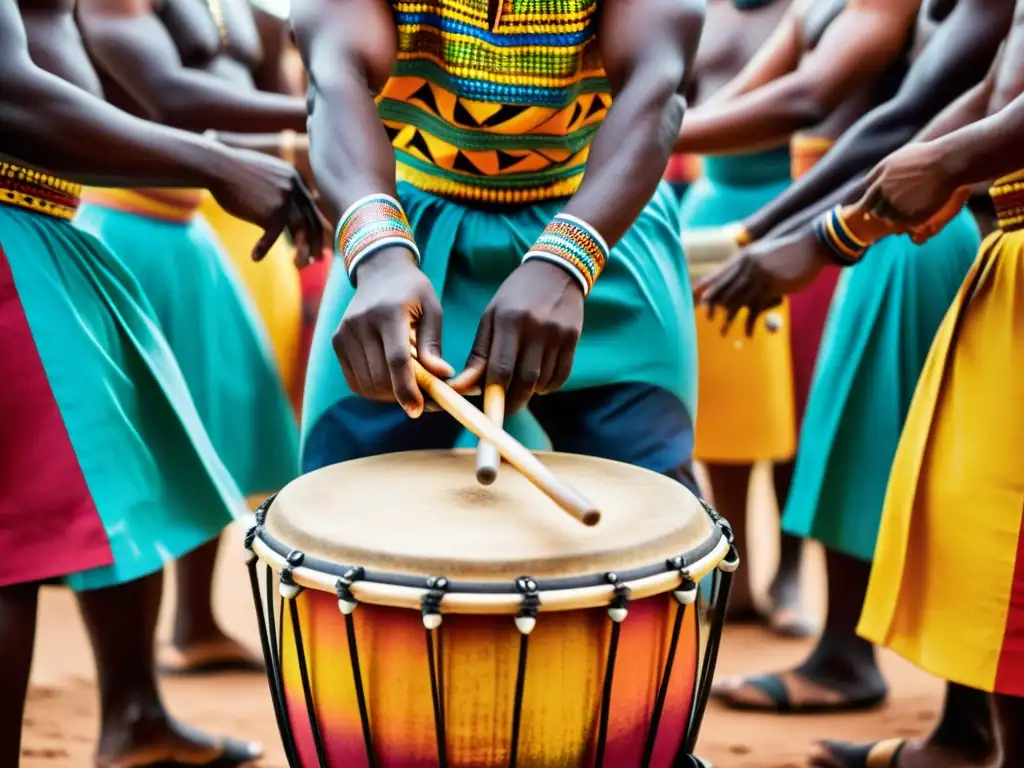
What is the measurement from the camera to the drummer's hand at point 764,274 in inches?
86.0

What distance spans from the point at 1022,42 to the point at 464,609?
4.54ft

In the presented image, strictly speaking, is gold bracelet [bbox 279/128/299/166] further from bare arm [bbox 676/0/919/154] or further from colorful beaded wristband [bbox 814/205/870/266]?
colorful beaded wristband [bbox 814/205/870/266]

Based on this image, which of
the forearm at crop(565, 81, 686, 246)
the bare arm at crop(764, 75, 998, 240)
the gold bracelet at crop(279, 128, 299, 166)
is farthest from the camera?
the gold bracelet at crop(279, 128, 299, 166)

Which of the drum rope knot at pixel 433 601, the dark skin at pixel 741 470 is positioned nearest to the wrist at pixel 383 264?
the drum rope knot at pixel 433 601

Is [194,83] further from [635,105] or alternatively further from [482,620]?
[482,620]

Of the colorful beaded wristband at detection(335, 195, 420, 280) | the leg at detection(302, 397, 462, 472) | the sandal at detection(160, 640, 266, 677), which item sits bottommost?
the sandal at detection(160, 640, 266, 677)

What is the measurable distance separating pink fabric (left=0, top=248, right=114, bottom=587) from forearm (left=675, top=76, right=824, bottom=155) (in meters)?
1.59

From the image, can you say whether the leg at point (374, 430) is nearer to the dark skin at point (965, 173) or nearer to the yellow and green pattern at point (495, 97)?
the yellow and green pattern at point (495, 97)

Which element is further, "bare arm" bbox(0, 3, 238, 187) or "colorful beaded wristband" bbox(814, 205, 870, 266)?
"colorful beaded wristband" bbox(814, 205, 870, 266)

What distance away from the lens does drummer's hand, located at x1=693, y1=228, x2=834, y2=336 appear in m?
2.18

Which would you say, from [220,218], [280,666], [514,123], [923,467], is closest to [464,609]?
[280,666]

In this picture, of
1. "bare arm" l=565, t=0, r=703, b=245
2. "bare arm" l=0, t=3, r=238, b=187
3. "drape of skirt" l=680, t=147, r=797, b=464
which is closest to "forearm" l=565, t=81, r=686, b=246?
"bare arm" l=565, t=0, r=703, b=245

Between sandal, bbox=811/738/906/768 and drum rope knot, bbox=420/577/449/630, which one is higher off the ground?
drum rope knot, bbox=420/577/449/630

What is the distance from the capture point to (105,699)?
2.31 m
